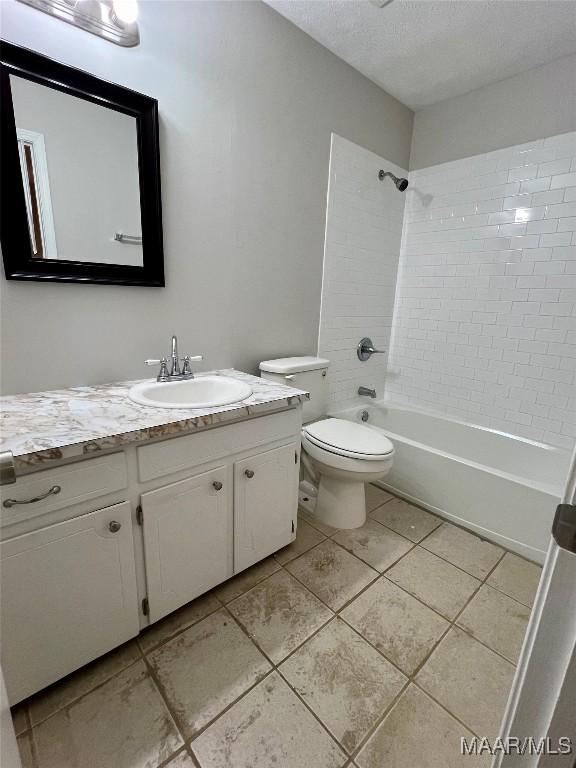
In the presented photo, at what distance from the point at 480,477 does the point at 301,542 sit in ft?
3.26

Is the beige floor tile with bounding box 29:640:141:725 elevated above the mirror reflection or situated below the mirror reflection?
below

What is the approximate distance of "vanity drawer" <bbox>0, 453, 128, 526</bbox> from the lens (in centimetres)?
84

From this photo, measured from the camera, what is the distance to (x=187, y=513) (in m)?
1.19

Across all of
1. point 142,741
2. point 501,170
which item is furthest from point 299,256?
point 142,741

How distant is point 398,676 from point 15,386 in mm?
1636

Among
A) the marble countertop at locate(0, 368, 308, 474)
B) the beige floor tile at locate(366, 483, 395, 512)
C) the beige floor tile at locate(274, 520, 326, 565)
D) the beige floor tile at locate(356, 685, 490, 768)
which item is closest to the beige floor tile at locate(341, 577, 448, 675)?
the beige floor tile at locate(356, 685, 490, 768)

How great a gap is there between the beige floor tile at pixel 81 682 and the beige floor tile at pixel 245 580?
0.35 metres

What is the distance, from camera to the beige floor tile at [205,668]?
3.40 feet

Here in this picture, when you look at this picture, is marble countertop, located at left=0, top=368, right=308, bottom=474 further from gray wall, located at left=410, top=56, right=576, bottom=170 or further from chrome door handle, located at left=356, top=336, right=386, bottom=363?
gray wall, located at left=410, top=56, right=576, bottom=170

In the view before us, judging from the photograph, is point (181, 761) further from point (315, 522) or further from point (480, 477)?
point (480, 477)

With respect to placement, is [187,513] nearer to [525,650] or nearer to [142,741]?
[142,741]

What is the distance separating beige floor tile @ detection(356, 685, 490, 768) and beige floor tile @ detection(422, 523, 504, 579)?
687 millimetres

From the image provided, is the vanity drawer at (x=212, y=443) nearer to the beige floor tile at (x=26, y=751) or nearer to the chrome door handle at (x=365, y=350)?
the beige floor tile at (x=26, y=751)

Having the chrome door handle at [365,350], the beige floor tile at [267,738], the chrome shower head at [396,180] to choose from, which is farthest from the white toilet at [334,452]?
the chrome shower head at [396,180]
